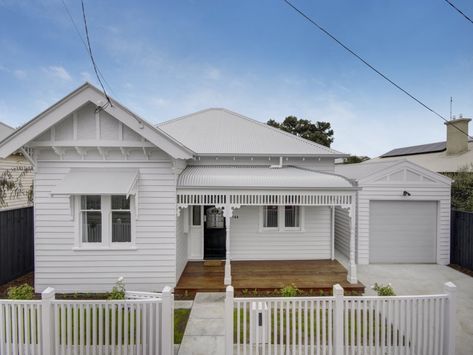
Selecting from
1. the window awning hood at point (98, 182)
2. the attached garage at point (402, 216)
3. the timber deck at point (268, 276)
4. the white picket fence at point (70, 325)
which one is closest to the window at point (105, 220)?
the window awning hood at point (98, 182)

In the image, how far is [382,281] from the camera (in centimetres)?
753

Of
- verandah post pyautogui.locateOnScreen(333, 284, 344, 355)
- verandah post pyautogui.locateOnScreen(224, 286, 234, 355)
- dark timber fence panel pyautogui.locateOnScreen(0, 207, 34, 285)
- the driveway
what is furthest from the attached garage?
dark timber fence panel pyautogui.locateOnScreen(0, 207, 34, 285)

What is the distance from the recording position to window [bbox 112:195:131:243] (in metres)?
6.94

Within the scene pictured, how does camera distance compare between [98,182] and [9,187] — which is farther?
[9,187]

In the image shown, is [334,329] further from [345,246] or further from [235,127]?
[235,127]

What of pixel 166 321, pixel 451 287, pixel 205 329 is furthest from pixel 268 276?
pixel 451 287

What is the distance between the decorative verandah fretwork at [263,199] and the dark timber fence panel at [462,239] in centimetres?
451

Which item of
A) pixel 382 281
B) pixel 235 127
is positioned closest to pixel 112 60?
pixel 235 127

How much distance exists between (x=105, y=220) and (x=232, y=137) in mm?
5628

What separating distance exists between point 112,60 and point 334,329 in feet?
44.5

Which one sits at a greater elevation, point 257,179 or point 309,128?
point 309,128

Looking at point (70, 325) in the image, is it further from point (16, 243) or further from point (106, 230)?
point (16, 243)

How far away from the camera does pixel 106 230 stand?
271 inches

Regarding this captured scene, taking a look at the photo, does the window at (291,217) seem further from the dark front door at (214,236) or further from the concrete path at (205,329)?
the concrete path at (205,329)
